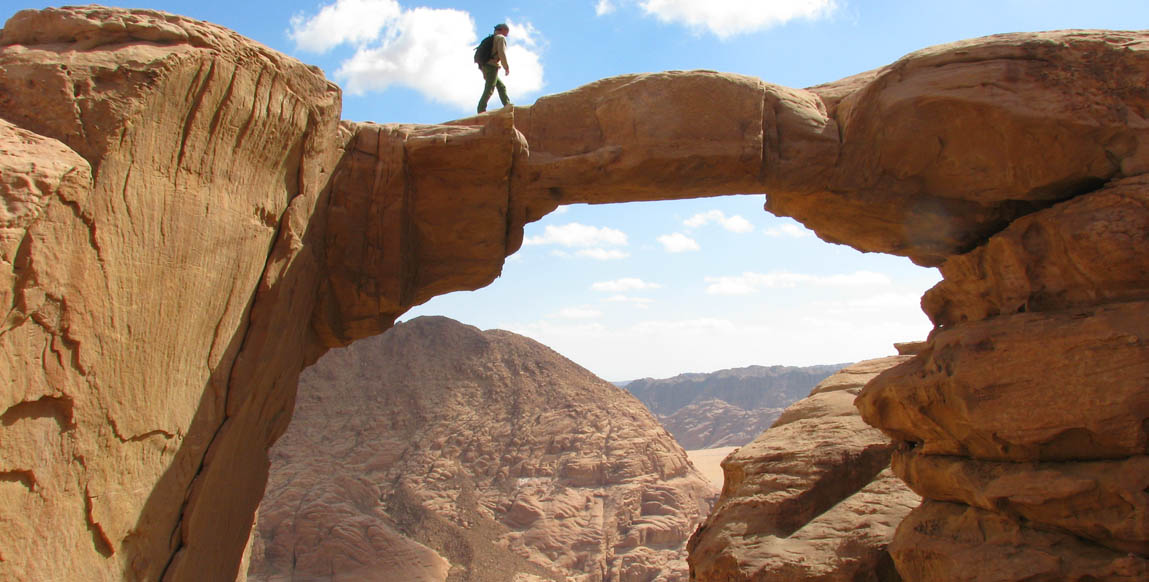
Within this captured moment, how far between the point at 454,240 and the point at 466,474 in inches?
403

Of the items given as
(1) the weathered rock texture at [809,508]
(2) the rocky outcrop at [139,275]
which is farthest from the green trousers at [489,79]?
(1) the weathered rock texture at [809,508]

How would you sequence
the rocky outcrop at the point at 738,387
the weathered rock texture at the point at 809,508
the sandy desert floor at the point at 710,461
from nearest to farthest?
1. the weathered rock texture at the point at 809,508
2. the sandy desert floor at the point at 710,461
3. the rocky outcrop at the point at 738,387

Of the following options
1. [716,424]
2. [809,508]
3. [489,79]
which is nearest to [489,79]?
[489,79]

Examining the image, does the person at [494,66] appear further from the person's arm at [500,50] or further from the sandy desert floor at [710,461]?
the sandy desert floor at [710,461]

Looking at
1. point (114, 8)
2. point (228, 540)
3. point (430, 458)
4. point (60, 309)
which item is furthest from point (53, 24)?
point (430, 458)

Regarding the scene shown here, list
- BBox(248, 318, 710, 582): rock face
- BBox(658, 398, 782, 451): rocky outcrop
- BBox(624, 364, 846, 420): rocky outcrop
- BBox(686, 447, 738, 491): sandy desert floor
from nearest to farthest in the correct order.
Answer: BBox(248, 318, 710, 582): rock face
BBox(686, 447, 738, 491): sandy desert floor
BBox(658, 398, 782, 451): rocky outcrop
BBox(624, 364, 846, 420): rocky outcrop

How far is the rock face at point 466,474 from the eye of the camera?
14.2m

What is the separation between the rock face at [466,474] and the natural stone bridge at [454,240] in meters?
8.02

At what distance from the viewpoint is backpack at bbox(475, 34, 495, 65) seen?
26.3 ft

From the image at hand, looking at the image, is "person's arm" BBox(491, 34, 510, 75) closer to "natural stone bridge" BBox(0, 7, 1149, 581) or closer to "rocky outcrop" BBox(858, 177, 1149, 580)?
"natural stone bridge" BBox(0, 7, 1149, 581)

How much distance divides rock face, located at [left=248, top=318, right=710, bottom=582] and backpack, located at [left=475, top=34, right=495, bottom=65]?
30.1 ft

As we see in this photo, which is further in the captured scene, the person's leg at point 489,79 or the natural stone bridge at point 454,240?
the person's leg at point 489,79

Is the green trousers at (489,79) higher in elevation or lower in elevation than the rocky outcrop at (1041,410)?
higher

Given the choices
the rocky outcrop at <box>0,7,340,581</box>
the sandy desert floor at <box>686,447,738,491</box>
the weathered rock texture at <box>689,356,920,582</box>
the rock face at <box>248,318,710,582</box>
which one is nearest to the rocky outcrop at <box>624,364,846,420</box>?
the sandy desert floor at <box>686,447,738,491</box>
